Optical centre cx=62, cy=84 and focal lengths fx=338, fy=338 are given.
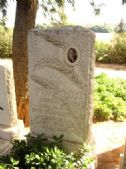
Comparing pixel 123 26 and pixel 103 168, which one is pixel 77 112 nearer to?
pixel 103 168

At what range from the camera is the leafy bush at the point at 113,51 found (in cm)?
1500

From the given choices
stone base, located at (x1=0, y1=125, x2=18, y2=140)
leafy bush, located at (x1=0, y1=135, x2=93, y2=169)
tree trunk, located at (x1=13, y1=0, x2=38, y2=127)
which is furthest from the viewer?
tree trunk, located at (x1=13, y1=0, x2=38, y2=127)

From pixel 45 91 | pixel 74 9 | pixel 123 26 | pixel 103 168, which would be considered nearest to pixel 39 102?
pixel 45 91

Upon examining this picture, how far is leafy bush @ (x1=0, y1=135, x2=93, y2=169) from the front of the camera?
4.11 m

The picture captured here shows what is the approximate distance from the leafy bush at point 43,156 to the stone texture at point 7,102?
647mm

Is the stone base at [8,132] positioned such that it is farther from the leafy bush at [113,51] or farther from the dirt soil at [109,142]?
the leafy bush at [113,51]

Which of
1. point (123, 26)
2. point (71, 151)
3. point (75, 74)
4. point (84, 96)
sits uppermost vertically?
point (123, 26)

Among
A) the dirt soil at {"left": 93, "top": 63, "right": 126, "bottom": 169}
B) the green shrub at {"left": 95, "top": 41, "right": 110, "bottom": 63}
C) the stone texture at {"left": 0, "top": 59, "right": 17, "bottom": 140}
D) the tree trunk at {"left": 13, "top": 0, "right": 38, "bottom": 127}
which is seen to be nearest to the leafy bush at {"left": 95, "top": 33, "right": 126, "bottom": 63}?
the green shrub at {"left": 95, "top": 41, "right": 110, "bottom": 63}

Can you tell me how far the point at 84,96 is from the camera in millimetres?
4375

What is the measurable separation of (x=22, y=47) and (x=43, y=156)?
307cm

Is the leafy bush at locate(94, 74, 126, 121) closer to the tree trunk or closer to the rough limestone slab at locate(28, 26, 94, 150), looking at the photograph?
the tree trunk

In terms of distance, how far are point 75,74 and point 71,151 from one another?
113cm

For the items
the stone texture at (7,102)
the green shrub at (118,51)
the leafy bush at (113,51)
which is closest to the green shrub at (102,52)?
the leafy bush at (113,51)

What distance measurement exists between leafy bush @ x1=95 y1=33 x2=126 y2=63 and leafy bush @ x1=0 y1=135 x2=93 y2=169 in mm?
10744
